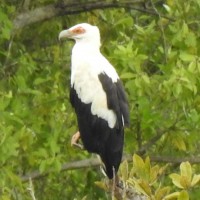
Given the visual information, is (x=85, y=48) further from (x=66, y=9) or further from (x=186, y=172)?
(x=186, y=172)

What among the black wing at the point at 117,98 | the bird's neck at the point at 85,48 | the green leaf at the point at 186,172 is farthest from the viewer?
the bird's neck at the point at 85,48

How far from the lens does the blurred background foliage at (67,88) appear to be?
24.7 feet

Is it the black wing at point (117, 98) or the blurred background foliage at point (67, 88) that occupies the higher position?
the black wing at point (117, 98)

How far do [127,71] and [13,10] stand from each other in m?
1.52

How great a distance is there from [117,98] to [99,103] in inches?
9.1

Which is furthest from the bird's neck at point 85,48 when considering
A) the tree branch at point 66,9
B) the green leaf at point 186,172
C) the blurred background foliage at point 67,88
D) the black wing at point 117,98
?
the green leaf at point 186,172

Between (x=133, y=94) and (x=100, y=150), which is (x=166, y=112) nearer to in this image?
(x=133, y=94)

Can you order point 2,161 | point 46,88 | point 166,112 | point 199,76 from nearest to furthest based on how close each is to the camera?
point 2,161, point 199,76, point 166,112, point 46,88

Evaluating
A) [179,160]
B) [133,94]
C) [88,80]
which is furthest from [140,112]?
[88,80]

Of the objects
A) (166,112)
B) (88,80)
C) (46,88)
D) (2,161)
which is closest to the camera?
(88,80)

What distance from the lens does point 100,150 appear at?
671 cm

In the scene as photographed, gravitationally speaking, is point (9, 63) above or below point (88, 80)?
below

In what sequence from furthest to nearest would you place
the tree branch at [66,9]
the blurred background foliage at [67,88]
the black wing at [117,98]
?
the tree branch at [66,9] < the blurred background foliage at [67,88] < the black wing at [117,98]

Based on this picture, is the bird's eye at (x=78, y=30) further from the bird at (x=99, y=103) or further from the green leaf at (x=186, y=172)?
the green leaf at (x=186, y=172)
